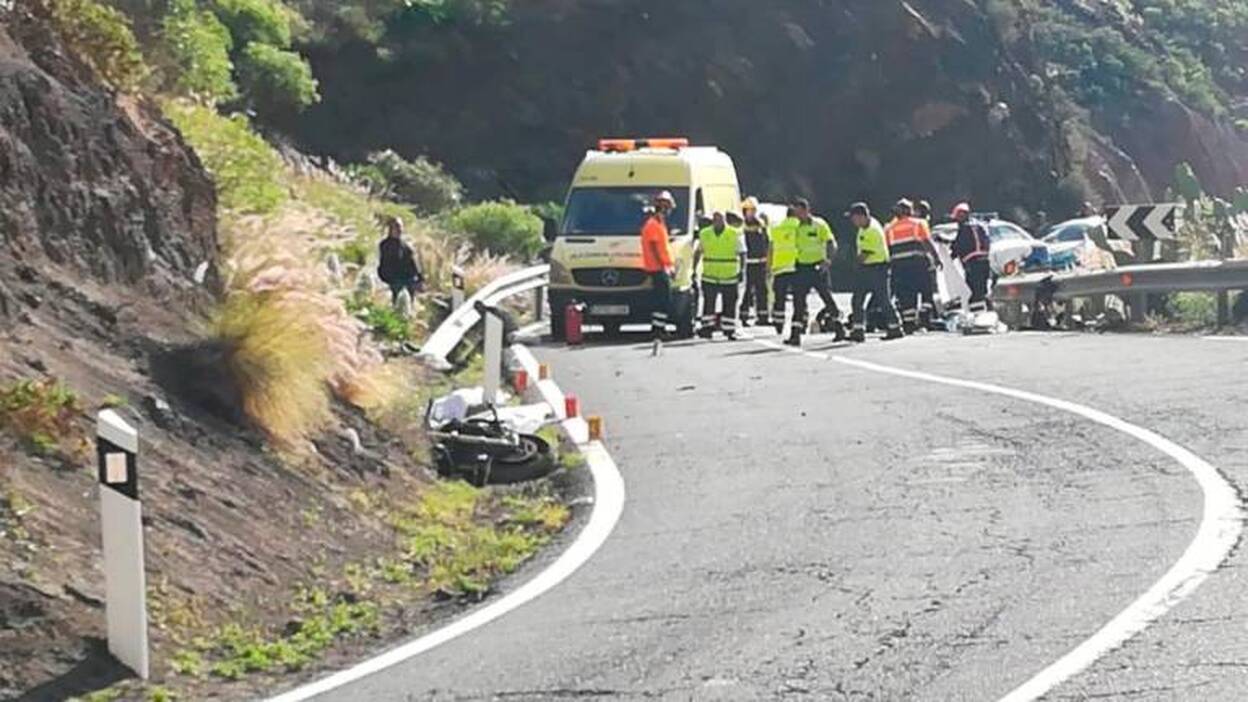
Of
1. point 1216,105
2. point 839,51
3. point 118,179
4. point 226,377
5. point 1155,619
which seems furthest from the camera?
point 1216,105

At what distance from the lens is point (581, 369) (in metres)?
21.9

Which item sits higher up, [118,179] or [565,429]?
[118,179]

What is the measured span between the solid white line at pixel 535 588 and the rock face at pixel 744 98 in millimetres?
42497

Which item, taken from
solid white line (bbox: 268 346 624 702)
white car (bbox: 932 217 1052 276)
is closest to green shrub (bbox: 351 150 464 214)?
white car (bbox: 932 217 1052 276)

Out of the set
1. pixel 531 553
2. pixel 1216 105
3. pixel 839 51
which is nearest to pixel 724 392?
pixel 531 553

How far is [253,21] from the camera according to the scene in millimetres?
41312

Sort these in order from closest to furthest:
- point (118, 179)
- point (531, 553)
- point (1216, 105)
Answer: point (531, 553), point (118, 179), point (1216, 105)

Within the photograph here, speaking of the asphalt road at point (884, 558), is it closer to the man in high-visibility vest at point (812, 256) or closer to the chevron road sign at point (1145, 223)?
the man in high-visibility vest at point (812, 256)

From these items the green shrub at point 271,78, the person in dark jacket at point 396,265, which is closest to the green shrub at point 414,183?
the green shrub at point 271,78

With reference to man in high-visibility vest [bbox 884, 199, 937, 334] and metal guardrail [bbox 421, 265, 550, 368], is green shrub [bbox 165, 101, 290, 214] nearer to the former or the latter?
metal guardrail [bbox 421, 265, 550, 368]

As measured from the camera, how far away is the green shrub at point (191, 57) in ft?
71.2

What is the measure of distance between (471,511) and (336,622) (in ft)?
10.7

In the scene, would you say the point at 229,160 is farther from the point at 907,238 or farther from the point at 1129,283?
the point at 1129,283

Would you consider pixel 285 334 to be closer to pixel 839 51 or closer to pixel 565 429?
pixel 565 429
